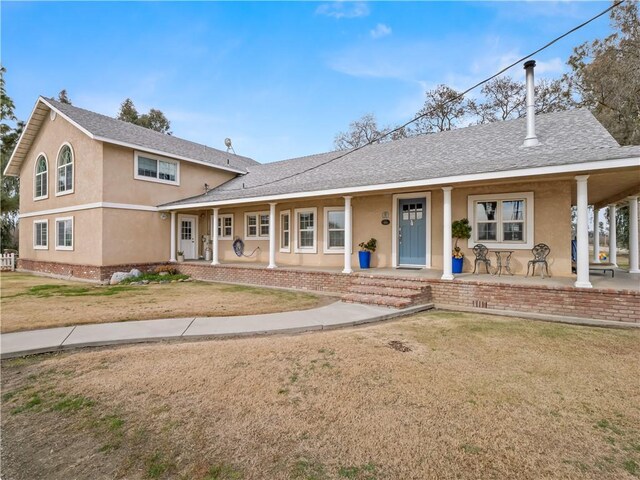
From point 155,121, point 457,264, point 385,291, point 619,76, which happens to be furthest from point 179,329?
point 155,121

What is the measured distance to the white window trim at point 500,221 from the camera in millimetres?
8570

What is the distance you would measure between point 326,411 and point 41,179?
1977 cm

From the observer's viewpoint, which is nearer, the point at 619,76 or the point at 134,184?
the point at 134,184

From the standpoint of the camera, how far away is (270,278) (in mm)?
11102

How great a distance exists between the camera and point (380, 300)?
7684 millimetres

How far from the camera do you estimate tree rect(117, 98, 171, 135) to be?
34.7 m

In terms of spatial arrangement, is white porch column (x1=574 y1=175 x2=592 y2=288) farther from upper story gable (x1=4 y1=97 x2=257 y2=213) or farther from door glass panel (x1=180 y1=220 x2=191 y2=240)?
door glass panel (x1=180 y1=220 x2=191 y2=240)

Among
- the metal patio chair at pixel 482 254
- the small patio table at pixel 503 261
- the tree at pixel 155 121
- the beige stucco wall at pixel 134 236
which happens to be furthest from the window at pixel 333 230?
the tree at pixel 155 121

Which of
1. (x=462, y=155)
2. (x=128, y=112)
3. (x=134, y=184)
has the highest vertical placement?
(x=128, y=112)

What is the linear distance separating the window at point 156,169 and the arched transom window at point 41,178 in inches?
226

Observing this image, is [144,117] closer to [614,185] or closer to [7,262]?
[7,262]

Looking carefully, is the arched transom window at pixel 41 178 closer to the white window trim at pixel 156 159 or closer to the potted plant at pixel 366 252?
the white window trim at pixel 156 159

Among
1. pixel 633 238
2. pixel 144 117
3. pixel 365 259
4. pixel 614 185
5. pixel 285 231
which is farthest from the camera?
pixel 144 117

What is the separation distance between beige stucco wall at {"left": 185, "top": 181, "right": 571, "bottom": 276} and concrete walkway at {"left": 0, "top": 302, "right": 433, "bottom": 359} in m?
3.75
